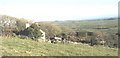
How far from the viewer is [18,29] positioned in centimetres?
1867

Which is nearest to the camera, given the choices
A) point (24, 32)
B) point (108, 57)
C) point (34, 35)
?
point (108, 57)

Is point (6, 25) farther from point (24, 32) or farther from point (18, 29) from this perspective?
point (24, 32)

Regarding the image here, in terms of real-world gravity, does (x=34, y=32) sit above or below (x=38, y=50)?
above

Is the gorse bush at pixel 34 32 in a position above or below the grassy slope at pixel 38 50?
above

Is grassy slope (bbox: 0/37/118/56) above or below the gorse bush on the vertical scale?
below

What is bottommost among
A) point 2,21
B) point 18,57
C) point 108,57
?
point 108,57

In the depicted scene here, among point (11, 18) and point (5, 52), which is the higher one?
point (11, 18)

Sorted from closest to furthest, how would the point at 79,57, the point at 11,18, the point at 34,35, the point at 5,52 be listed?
the point at 5,52 < the point at 79,57 < the point at 34,35 < the point at 11,18

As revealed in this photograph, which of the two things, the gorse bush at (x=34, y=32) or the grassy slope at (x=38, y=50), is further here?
the gorse bush at (x=34, y=32)

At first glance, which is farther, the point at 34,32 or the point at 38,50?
the point at 34,32

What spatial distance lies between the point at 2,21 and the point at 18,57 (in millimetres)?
11114

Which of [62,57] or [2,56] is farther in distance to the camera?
[62,57]

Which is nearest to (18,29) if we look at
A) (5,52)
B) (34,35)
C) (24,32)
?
(24,32)

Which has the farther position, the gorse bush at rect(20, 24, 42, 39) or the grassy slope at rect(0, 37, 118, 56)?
the gorse bush at rect(20, 24, 42, 39)
